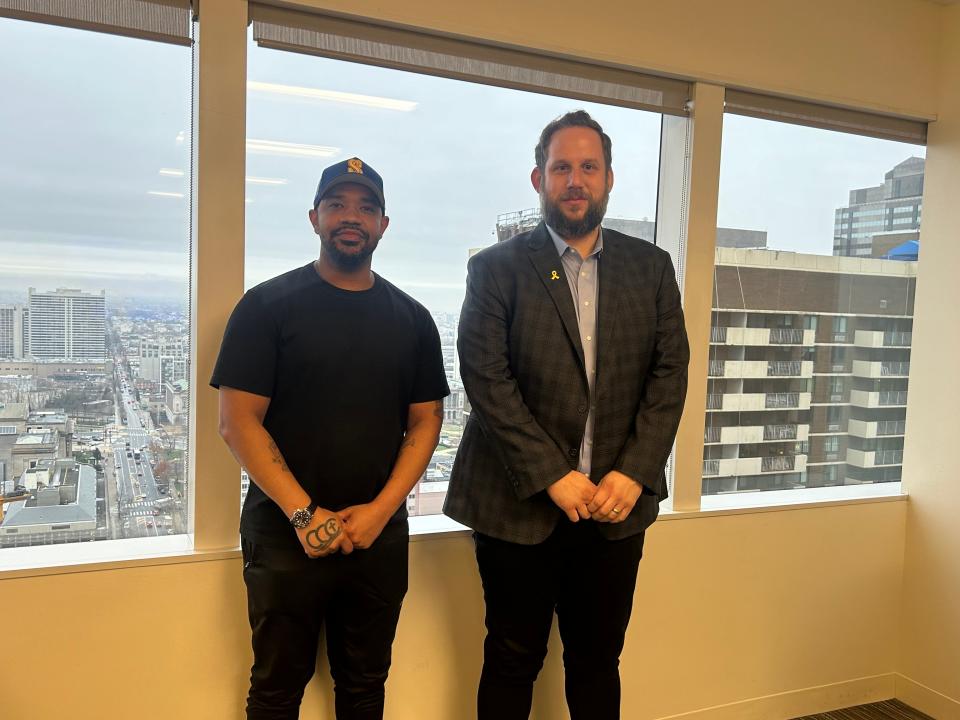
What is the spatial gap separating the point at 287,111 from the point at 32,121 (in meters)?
0.64

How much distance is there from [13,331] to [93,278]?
0.23 meters

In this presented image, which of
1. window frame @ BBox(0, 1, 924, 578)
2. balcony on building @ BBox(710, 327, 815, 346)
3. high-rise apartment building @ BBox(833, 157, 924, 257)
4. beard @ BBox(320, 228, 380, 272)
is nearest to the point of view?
beard @ BBox(320, 228, 380, 272)

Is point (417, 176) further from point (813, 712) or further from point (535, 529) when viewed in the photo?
point (813, 712)

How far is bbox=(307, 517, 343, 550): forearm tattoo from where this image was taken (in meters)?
1.70

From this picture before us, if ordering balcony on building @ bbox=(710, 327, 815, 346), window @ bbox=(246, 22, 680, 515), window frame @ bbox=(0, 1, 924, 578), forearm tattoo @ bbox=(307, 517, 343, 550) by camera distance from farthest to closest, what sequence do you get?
1. balcony on building @ bbox=(710, 327, 815, 346)
2. window @ bbox=(246, 22, 680, 515)
3. window frame @ bbox=(0, 1, 924, 578)
4. forearm tattoo @ bbox=(307, 517, 343, 550)

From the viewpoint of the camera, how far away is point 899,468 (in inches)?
120

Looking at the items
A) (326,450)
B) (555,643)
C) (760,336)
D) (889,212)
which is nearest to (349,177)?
(326,450)

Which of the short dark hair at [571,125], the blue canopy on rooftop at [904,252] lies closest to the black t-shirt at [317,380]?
the short dark hair at [571,125]

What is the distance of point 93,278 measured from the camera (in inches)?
76.4

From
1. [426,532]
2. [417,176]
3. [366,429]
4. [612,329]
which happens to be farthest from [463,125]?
[426,532]

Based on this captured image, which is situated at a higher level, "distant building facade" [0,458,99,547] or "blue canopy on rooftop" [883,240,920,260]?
"blue canopy on rooftop" [883,240,920,260]

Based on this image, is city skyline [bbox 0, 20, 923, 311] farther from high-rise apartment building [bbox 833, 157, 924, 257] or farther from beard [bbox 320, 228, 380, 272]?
high-rise apartment building [bbox 833, 157, 924, 257]

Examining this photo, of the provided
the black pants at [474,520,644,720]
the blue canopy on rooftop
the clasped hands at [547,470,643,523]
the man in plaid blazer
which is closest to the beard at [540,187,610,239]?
the man in plaid blazer

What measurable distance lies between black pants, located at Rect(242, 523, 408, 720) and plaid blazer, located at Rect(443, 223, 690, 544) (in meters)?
0.27
